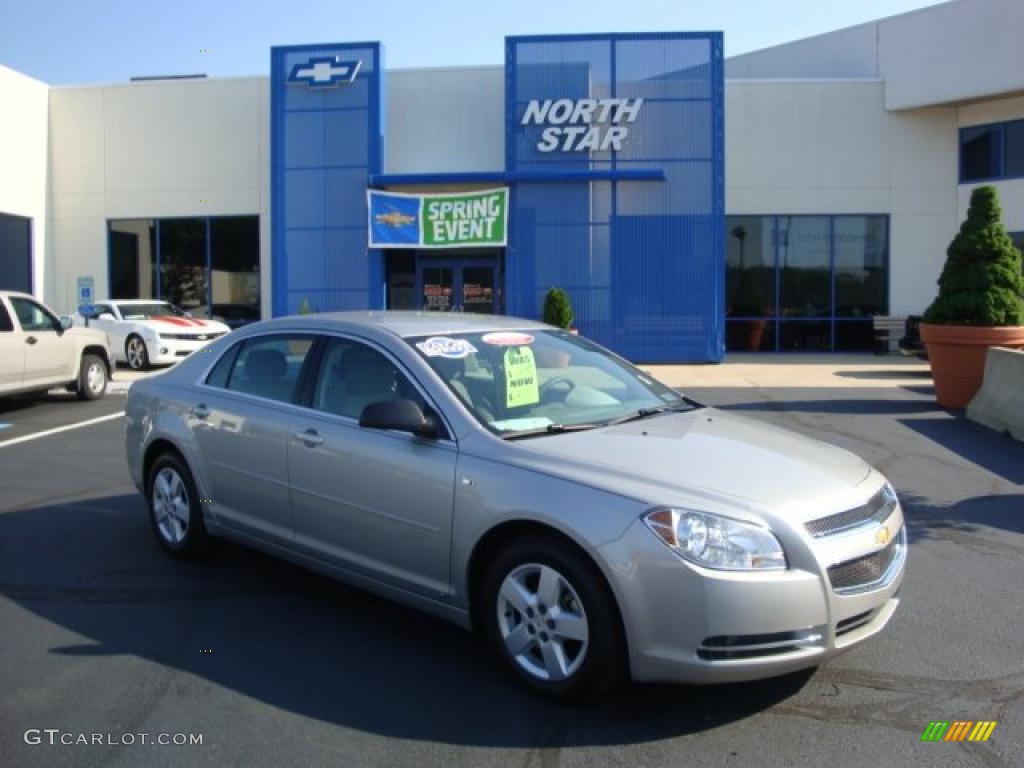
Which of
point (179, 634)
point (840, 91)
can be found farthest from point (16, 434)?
point (840, 91)

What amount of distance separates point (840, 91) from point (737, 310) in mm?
5656

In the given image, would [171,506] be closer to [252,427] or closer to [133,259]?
[252,427]

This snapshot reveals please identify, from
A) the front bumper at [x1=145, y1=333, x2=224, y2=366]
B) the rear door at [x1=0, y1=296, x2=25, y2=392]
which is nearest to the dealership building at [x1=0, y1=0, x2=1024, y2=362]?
the front bumper at [x1=145, y1=333, x2=224, y2=366]

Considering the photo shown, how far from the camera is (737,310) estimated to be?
23812mm

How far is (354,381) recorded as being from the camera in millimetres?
4973

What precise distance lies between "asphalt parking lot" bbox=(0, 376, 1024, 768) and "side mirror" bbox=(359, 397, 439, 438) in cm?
106

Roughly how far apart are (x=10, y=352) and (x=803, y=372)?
13.5 meters

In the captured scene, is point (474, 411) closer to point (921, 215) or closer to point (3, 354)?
point (3, 354)

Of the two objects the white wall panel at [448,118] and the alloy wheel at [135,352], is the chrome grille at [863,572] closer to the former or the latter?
the alloy wheel at [135,352]

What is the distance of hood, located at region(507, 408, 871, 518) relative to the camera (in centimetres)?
377

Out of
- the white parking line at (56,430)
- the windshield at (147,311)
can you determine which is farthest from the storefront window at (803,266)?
the white parking line at (56,430)

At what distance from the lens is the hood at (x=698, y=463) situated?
3772 mm

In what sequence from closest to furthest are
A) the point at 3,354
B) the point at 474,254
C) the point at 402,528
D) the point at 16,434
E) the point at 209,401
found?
the point at 402,528
the point at 209,401
the point at 16,434
the point at 3,354
the point at 474,254

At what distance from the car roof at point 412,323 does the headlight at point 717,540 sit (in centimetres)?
183
